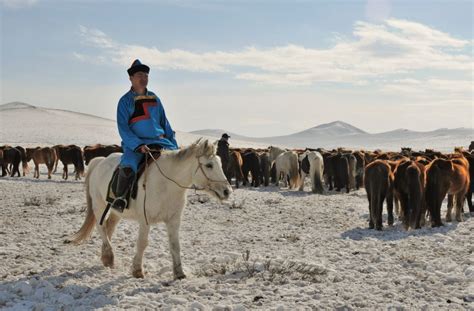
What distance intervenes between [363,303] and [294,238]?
3805 millimetres

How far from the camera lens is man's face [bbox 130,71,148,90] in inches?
250

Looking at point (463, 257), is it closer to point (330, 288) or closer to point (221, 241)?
point (330, 288)

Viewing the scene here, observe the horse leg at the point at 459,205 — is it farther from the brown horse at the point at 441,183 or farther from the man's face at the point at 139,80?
the man's face at the point at 139,80

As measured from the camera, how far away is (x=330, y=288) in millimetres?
5484

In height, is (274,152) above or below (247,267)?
above

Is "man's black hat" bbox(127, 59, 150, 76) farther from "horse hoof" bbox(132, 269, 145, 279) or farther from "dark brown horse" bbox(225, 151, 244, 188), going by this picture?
"dark brown horse" bbox(225, 151, 244, 188)

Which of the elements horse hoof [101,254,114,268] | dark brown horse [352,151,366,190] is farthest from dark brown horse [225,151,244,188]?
horse hoof [101,254,114,268]

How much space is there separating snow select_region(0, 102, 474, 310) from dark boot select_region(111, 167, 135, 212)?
0.91 meters

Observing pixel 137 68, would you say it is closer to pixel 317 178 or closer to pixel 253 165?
pixel 317 178

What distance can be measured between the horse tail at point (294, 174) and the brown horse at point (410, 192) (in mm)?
11539

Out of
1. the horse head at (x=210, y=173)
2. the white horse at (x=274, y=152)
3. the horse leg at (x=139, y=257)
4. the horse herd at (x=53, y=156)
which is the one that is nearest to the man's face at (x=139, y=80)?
the horse head at (x=210, y=173)

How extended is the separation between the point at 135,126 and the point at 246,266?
228cm

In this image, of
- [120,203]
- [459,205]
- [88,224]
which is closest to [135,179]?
[120,203]

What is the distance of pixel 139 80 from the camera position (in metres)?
6.35
